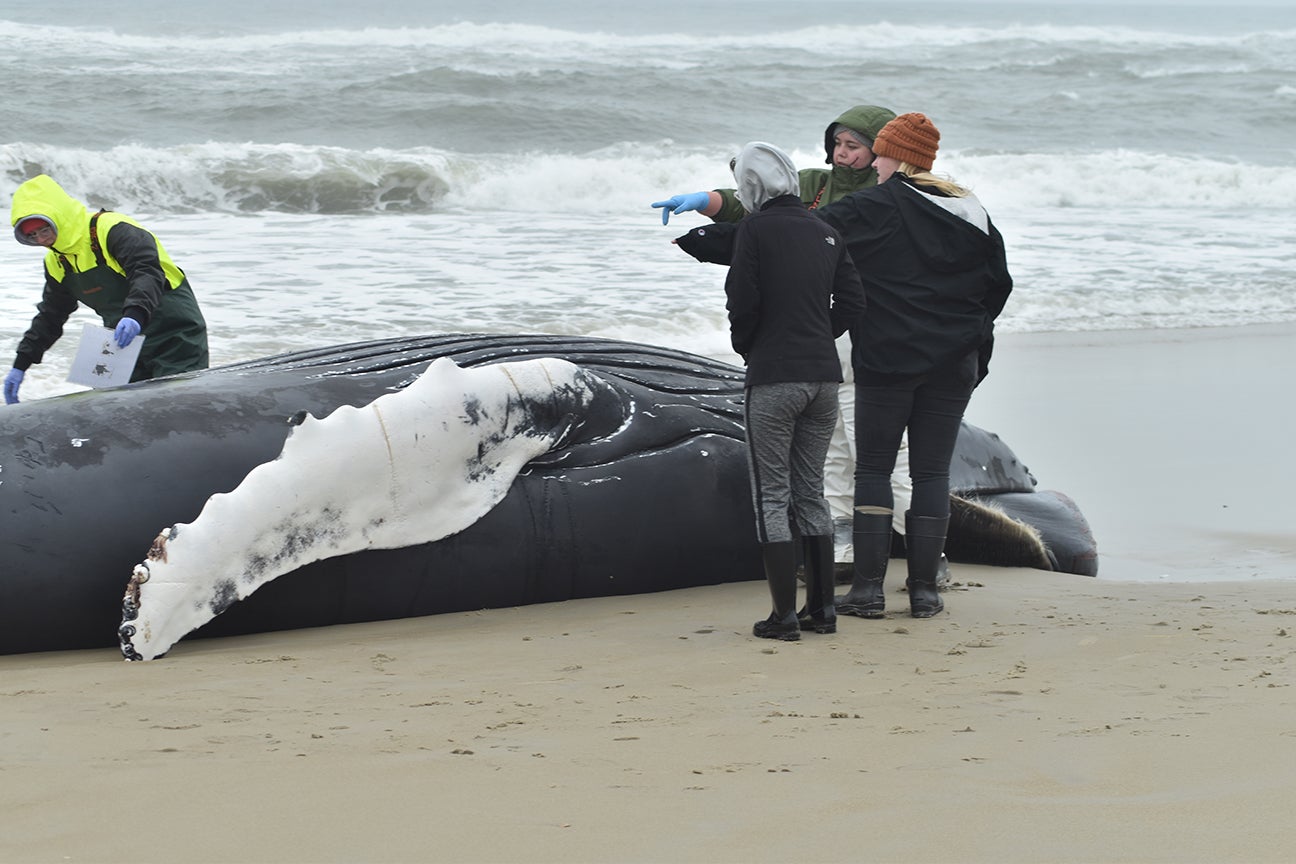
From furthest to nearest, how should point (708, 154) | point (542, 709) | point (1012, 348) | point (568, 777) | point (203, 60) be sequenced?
point (203, 60), point (708, 154), point (1012, 348), point (542, 709), point (568, 777)

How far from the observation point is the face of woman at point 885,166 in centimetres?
584

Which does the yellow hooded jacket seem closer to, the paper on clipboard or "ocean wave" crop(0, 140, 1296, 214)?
the paper on clipboard

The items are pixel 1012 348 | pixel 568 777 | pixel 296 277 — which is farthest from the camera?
pixel 296 277

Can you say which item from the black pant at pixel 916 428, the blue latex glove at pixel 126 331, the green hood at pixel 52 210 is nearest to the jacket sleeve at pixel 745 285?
the black pant at pixel 916 428

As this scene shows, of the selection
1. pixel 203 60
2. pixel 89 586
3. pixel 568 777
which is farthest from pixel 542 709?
pixel 203 60

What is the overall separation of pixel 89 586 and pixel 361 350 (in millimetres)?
1656

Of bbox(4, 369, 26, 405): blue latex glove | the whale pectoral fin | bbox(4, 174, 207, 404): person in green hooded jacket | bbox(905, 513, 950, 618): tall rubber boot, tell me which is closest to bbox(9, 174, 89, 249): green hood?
bbox(4, 174, 207, 404): person in green hooded jacket

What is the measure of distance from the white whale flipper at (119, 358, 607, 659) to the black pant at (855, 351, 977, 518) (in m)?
1.11

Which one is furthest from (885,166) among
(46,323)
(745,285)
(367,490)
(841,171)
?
(46,323)

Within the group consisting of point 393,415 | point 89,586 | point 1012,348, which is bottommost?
point 1012,348

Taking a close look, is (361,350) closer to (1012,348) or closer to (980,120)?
(1012,348)

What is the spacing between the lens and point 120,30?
4659cm

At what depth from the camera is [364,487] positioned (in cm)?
564

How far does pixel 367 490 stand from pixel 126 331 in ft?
6.40
